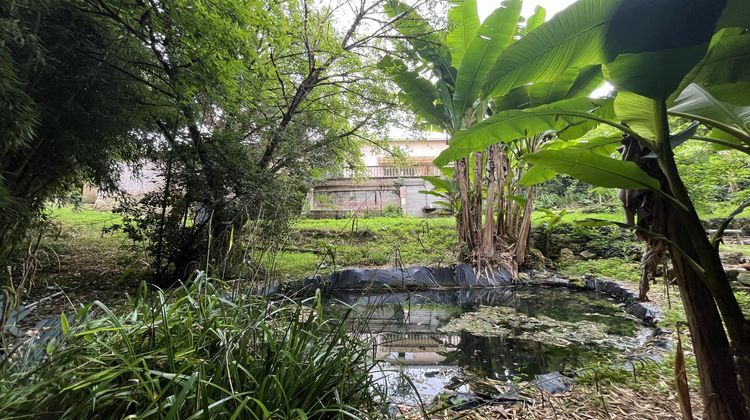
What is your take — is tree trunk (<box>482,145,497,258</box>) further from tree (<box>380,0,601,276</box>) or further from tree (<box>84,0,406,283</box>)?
tree (<box>84,0,406,283</box>)

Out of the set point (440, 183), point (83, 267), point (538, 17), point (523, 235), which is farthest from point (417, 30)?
point (83, 267)

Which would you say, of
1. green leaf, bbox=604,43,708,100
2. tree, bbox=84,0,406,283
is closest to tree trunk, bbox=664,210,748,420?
green leaf, bbox=604,43,708,100

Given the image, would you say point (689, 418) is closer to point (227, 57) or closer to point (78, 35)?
point (227, 57)

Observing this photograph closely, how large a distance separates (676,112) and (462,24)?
302 centimetres

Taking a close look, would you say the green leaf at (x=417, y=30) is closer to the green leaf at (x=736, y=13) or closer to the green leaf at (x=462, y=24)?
the green leaf at (x=462, y=24)

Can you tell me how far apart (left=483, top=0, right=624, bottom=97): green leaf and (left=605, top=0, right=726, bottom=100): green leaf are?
0.15 m

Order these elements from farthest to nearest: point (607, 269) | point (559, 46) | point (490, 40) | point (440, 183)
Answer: point (607, 269) < point (440, 183) < point (490, 40) < point (559, 46)

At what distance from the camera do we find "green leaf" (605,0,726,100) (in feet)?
2.72

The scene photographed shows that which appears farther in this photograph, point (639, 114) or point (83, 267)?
point (83, 267)

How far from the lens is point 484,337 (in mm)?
2502

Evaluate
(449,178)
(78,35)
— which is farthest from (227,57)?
(449,178)

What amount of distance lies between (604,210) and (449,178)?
532cm

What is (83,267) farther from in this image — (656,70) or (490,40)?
(656,70)

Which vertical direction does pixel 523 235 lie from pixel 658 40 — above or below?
below
